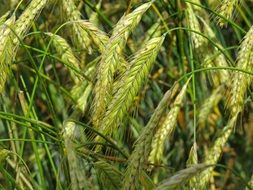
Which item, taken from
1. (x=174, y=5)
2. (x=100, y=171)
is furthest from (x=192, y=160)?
(x=174, y=5)

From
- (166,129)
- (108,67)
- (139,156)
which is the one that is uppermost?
(108,67)

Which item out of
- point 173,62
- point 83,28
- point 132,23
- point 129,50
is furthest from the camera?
point 173,62

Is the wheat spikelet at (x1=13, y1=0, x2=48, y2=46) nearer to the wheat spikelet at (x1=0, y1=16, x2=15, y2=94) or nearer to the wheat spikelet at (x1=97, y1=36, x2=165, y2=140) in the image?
the wheat spikelet at (x1=0, y1=16, x2=15, y2=94)

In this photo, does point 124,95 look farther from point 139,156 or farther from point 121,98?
→ point 139,156

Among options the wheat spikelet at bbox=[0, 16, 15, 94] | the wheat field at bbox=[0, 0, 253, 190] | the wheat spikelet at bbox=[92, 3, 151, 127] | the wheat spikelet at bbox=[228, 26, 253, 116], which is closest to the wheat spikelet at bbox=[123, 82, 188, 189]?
the wheat field at bbox=[0, 0, 253, 190]

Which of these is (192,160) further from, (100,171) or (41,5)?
(41,5)

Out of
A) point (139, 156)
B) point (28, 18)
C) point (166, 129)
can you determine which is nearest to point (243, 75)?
point (166, 129)
